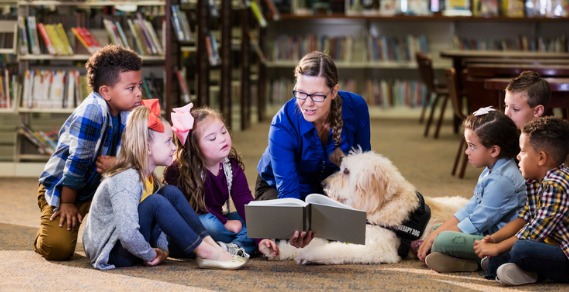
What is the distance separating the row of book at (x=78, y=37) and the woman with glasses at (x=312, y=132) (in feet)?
7.51

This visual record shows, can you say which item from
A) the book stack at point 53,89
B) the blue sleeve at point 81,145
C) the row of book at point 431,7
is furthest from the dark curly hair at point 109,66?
the row of book at point 431,7

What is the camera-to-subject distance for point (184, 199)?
11.2ft

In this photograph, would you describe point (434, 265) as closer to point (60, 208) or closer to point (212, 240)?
point (212, 240)

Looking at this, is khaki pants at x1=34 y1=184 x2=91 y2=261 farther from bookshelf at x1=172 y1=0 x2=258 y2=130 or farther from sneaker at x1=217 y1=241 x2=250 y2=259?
bookshelf at x1=172 y1=0 x2=258 y2=130

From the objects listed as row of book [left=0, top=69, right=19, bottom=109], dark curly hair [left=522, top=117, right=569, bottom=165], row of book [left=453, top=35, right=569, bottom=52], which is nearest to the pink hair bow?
dark curly hair [left=522, top=117, right=569, bottom=165]

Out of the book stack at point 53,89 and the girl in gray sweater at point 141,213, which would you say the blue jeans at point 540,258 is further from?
the book stack at point 53,89

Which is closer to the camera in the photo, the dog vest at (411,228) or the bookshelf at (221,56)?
the dog vest at (411,228)

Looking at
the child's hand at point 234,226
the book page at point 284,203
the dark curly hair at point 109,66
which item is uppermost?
the dark curly hair at point 109,66

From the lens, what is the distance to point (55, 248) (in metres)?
3.54

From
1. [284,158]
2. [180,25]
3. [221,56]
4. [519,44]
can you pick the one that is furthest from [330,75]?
[519,44]

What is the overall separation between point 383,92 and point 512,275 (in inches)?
314

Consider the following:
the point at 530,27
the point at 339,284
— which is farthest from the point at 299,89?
the point at 530,27

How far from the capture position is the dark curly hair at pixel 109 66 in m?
3.74

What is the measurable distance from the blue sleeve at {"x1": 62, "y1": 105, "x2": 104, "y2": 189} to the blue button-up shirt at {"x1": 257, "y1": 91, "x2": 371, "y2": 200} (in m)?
0.71
